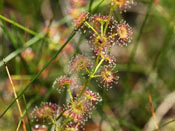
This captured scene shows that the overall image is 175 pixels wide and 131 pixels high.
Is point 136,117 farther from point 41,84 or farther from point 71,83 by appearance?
point 71,83

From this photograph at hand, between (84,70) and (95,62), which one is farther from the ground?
(84,70)

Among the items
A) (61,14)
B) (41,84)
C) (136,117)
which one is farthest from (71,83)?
(61,14)

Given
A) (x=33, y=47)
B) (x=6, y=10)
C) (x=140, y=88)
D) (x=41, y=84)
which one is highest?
(x=6, y=10)

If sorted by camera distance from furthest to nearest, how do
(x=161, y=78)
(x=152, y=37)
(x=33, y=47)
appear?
(x=152, y=37)
(x=161, y=78)
(x=33, y=47)

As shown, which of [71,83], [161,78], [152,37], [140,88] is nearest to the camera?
[71,83]

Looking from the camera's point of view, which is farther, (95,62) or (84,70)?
(84,70)

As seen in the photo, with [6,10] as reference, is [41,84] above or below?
below

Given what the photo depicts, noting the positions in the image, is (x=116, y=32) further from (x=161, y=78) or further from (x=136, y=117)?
(x=161, y=78)

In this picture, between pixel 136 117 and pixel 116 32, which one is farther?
pixel 136 117
